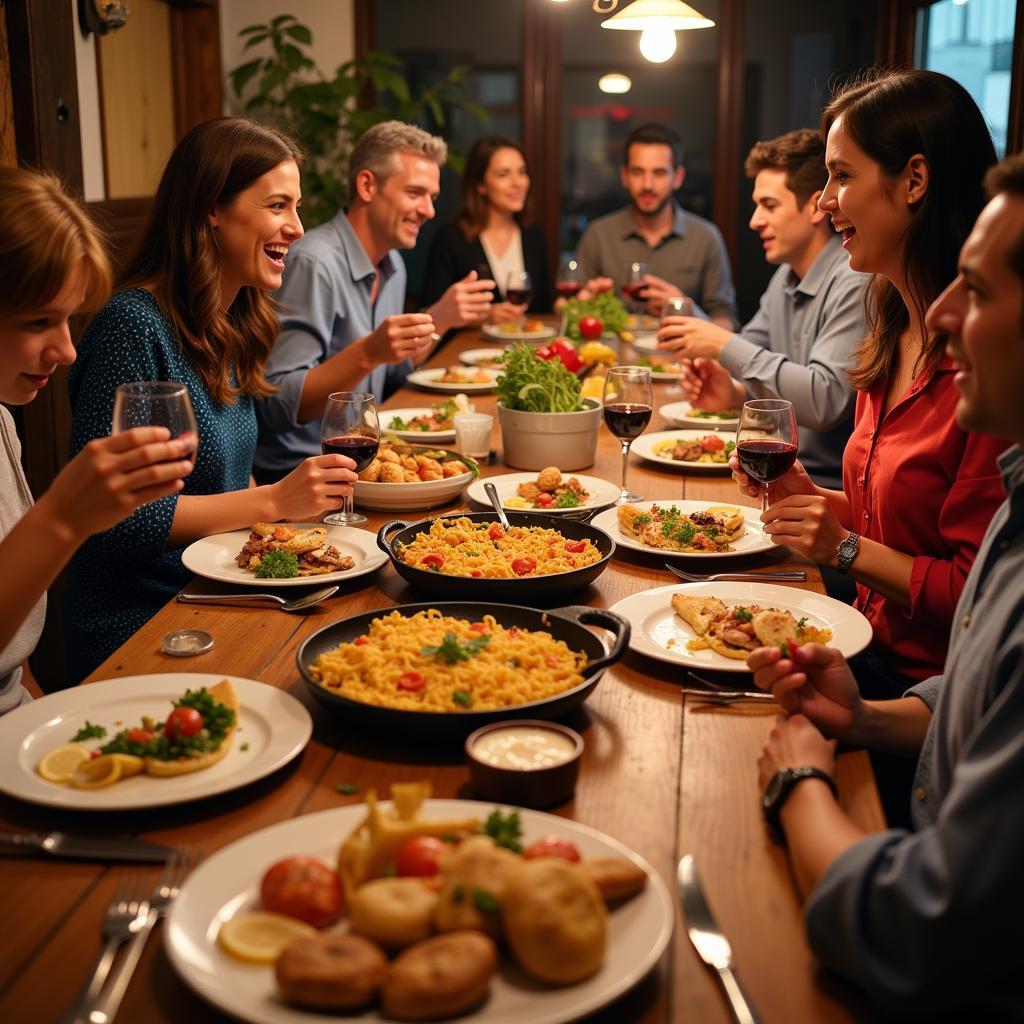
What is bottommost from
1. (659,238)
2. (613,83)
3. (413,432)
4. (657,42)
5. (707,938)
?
(707,938)

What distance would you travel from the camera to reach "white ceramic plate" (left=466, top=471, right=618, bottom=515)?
2.40m

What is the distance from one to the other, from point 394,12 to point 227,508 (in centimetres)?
560

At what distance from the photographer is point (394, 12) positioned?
6.99 m

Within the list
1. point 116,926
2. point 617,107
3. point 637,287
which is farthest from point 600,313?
point 116,926

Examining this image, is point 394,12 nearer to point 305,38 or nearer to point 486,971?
point 305,38

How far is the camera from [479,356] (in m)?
4.31

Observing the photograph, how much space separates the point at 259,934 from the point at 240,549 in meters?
1.19

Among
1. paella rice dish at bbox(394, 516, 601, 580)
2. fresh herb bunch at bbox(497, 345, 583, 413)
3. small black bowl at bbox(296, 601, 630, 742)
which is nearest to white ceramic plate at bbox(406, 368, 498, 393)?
fresh herb bunch at bbox(497, 345, 583, 413)

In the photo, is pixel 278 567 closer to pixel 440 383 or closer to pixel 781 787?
pixel 781 787

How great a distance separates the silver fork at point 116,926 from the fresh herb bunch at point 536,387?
1.77m

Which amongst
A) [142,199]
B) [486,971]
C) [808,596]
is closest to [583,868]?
[486,971]

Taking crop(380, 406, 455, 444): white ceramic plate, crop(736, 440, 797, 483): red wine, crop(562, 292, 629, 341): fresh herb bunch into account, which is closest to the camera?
crop(736, 440, 797, 483): red wine

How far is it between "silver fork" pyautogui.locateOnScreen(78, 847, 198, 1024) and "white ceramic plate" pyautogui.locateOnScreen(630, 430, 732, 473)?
6.07 ft

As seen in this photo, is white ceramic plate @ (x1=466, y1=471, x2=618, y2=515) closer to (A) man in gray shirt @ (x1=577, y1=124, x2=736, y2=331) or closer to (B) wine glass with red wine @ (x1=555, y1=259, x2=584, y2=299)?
(B) wine glass with red wine @ (x1=555, y1=259, x2=584, y2=299)
